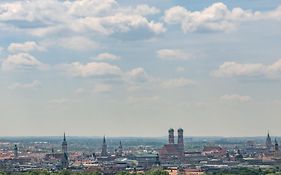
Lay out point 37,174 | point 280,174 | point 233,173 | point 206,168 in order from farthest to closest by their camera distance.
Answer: point 206,168
point 233,173
point 280,174
point 37,174

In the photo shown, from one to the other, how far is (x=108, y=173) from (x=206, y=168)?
34.2m

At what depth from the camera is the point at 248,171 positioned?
555ft

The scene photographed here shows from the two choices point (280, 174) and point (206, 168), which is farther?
point (206, 168)

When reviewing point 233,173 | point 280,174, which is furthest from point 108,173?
point 280,174

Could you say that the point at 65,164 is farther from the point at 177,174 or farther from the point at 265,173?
the point at 265,173

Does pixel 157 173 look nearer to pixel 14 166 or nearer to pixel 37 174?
pixel 37 174

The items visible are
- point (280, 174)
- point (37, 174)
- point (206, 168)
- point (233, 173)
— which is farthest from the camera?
point (206, 168)

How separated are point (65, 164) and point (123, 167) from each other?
15874 mm

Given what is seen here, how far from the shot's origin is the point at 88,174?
14862 centimetres

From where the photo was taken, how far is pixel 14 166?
199 m

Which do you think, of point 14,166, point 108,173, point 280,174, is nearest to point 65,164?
point 14,166

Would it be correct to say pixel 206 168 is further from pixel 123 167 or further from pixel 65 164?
pixel 65 164

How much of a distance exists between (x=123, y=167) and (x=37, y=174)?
59.4 meters

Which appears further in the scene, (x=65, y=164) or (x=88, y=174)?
(x=65, y=164)
